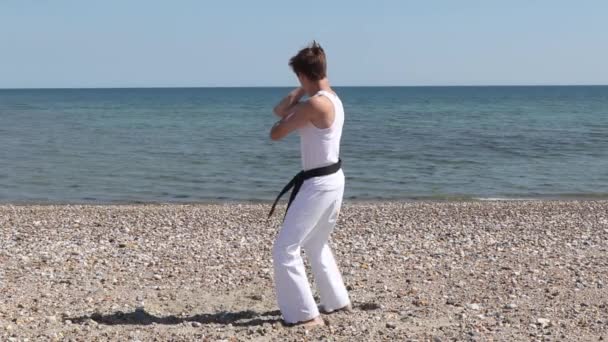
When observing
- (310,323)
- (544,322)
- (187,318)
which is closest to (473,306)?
(544,322)

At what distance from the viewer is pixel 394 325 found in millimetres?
6652

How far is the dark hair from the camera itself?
20.3 feet

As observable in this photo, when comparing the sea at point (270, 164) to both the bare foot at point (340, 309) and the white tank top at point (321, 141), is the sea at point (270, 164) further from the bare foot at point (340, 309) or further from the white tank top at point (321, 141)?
the white tank top at point (321, 141)

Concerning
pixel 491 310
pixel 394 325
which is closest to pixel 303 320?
pixel 394 325

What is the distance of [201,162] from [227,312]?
74.3 ft

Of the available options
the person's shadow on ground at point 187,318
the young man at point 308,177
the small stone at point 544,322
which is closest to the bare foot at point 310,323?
the young man at point 308,177

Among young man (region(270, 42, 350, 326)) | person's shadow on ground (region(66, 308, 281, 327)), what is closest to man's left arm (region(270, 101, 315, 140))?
young man (region(270, 42, 350, 326))

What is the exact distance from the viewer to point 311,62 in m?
6.19

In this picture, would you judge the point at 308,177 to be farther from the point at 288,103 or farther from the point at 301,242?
the point at 288,103

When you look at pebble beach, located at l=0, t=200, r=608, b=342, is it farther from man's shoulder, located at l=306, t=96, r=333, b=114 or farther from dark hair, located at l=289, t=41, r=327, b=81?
dark hair, located at l=289, t=41, r=327, b=81

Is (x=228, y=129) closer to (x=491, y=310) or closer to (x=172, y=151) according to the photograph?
(x=172, y=151)

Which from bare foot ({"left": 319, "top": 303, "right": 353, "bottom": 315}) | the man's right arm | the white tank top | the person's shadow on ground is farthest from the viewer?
bare foot ({"left": 319, "top": 303, "right": 353, "bottom": 315})

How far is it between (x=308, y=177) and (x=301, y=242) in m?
0.47

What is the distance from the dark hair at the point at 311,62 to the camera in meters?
6.18
